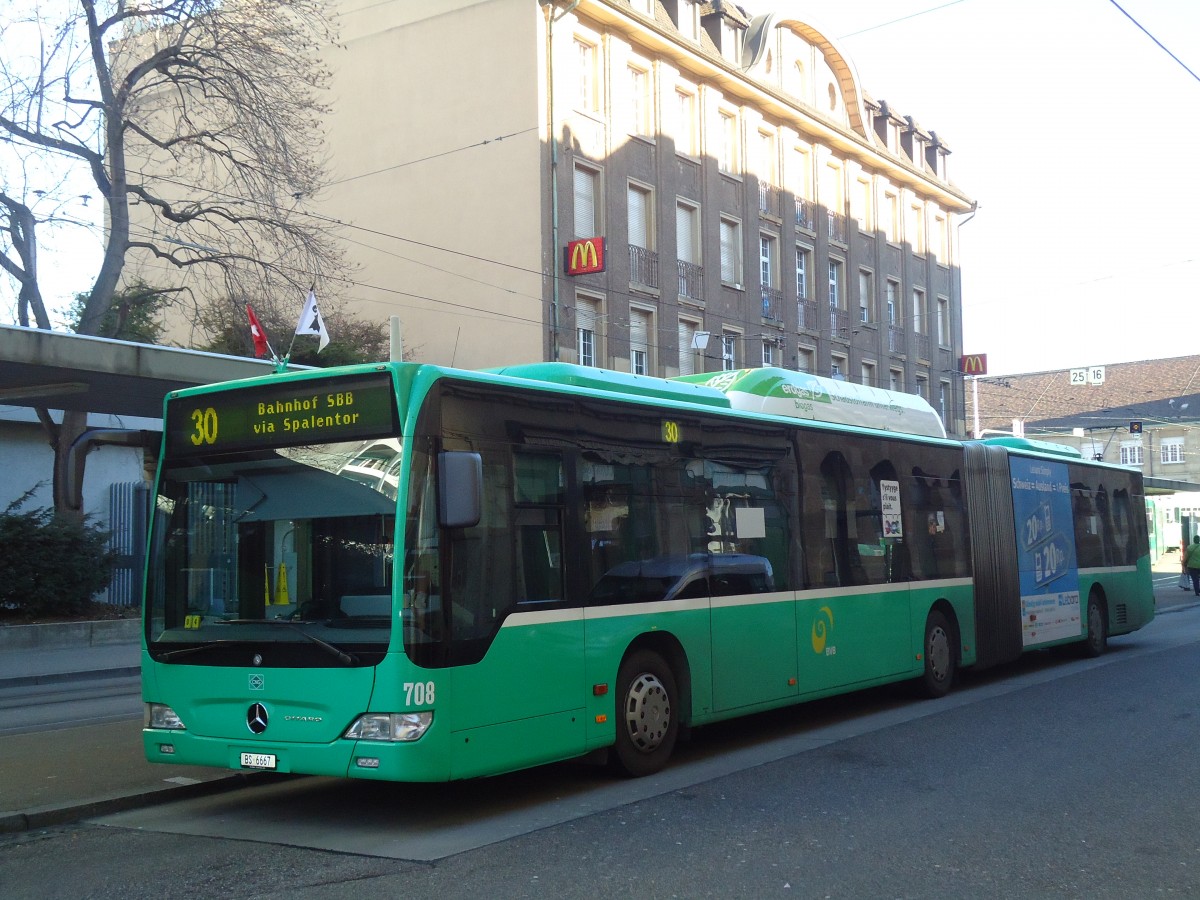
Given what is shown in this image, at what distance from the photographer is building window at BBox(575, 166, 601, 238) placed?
32.4 metres

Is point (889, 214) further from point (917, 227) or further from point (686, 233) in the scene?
point (686, 233)

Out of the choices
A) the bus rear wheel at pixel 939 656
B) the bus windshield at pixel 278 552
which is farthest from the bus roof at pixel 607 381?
the bus rear wheel at pixel 939 656

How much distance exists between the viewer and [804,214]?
137ft

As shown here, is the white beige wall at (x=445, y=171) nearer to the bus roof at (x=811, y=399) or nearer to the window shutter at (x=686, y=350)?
the window shutter at (x=686, y=350)

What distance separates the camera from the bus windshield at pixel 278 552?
25.0 ft

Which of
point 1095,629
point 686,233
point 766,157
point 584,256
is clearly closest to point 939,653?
point 1095,629

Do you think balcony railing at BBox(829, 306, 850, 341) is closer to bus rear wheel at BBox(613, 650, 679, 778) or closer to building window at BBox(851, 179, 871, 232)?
building window at BBox(851, 179, 871, 232)

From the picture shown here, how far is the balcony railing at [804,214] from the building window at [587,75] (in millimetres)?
10514

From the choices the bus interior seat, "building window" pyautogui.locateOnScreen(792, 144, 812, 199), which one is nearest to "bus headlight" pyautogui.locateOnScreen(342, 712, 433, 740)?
the bus interior seat

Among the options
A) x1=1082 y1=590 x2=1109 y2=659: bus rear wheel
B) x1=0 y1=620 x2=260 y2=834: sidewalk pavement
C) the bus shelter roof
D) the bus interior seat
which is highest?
the bus shelter roof

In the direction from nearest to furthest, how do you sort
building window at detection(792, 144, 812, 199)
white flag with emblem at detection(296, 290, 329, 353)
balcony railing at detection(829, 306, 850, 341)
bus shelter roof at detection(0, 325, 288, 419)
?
1. bus shelter roof at detection(0, 325, 288, 419)
2. white flag with emblem at detection(296, 290, 329, 353)
3. building window at detection(792, 144, 812, 199)
4. balcony railing at detection(829, 306, 850, 341)

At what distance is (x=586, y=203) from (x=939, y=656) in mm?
20774

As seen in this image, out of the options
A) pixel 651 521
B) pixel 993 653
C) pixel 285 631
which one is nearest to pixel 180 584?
pixel 285 631

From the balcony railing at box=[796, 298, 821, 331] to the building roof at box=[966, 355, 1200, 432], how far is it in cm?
4235
